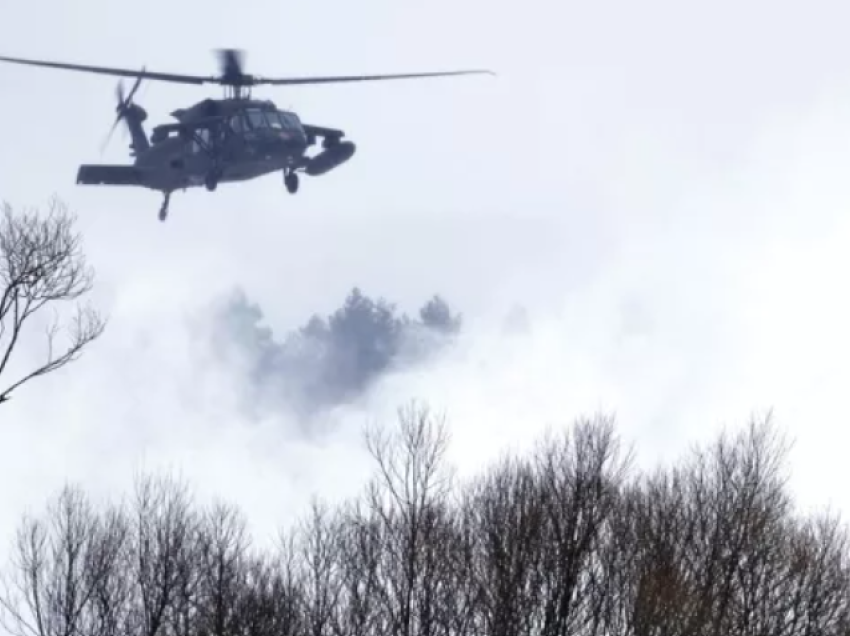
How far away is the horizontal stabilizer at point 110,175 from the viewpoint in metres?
80.8

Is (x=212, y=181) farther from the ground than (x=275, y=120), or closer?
closer

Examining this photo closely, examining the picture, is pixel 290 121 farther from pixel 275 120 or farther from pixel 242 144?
pixel 242 144

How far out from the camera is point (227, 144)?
247 feet

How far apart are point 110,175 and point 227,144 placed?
7.26 m

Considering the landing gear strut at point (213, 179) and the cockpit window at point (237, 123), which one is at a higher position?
the cockpit window at point (237, 123)

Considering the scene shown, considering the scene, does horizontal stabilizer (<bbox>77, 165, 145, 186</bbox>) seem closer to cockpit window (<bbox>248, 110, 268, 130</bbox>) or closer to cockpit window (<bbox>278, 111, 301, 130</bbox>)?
cockpit window (<bbox>248, 110, 268, 130</bbox>)

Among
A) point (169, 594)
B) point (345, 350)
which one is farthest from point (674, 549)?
point (345, 350)

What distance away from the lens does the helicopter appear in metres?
75.2

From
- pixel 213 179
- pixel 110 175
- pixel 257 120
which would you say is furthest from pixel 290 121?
pixel 110 175

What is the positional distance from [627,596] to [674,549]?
3331 mm

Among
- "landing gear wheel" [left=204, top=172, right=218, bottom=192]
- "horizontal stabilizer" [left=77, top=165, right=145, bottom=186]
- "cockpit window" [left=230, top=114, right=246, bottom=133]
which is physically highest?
"horizontal stabilizer" [left=77, top=165, right=145, bottom=186]

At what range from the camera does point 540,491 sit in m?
54.9

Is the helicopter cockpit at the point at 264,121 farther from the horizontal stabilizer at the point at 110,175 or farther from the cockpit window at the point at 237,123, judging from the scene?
the horizontal stabilizer at the point at 110,175

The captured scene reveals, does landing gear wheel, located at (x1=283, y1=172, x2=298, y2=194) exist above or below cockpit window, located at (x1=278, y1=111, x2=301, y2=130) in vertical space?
below
